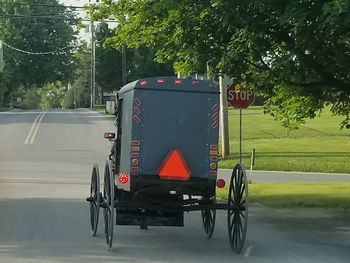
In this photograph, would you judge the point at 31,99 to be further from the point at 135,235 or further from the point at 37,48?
the point at 135,235

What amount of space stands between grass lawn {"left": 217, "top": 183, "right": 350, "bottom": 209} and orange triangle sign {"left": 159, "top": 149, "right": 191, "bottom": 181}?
23.5 feet

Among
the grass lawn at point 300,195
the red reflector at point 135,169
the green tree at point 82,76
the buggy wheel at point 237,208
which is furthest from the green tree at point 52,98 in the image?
the red reflector at point 135,169

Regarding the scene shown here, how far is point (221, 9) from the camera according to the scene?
39.8 ft

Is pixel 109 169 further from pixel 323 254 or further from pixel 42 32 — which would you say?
pixel 42 32

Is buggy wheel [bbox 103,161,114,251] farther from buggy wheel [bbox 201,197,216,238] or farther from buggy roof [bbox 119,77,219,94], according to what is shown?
buggy wheel [bbox 201,197,216,238]

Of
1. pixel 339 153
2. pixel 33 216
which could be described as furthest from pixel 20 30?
pixel 33 216

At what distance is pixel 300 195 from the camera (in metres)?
18.9

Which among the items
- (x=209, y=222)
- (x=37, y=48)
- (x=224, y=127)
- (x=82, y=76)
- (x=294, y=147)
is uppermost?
(x=37, y=48)

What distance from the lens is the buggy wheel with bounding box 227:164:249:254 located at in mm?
10655

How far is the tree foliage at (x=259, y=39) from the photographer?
37.7 ft

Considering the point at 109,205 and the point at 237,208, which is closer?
the point at 109,205

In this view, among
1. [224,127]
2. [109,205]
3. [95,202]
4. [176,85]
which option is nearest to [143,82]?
[176,85]

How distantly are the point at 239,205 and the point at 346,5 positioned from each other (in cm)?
335

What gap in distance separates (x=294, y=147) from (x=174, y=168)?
27.7m
